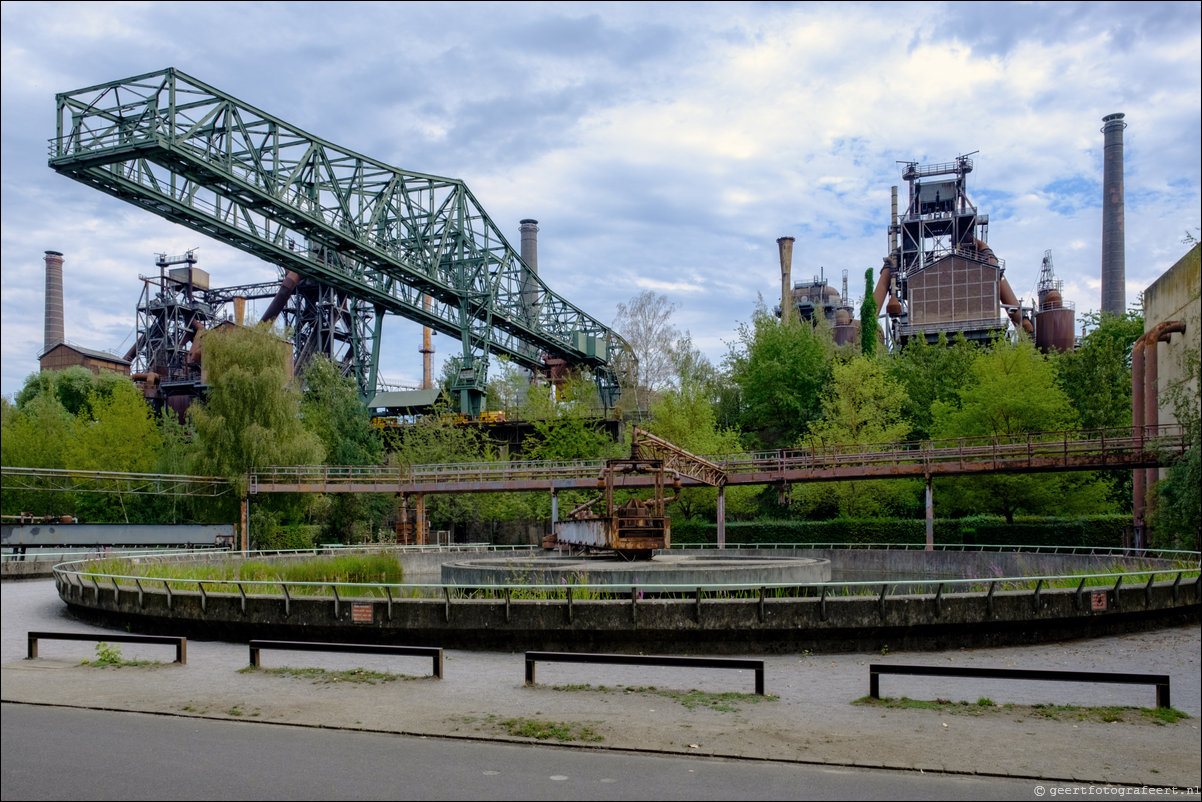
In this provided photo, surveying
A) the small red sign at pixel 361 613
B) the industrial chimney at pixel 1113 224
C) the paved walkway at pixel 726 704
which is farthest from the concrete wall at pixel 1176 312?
the industrial chimney at pixel 1113 224

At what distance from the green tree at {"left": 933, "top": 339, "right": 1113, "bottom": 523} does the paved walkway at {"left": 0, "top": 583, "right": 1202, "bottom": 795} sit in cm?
2728

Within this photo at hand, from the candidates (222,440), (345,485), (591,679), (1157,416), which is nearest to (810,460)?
(1157,416)

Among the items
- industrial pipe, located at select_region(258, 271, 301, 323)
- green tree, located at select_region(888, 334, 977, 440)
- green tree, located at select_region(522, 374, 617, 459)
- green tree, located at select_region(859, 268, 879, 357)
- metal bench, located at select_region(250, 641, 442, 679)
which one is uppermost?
industrial pipe, located at select_region(258, 271, 301, 323)

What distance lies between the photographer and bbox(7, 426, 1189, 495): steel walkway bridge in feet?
120

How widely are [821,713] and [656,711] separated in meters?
1.98

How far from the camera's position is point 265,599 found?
18344mm

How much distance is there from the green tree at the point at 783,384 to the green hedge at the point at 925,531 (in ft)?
52.4

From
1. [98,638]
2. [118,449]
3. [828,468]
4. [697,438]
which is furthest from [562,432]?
[98,638]

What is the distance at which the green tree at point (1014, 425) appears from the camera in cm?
4244

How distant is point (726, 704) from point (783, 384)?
173 ft

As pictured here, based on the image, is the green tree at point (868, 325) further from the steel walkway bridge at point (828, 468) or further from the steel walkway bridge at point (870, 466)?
the steel walkway bridge at point (828, 468)

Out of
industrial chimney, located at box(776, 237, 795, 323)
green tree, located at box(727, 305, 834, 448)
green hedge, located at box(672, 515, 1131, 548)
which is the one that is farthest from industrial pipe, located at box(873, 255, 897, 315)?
green hedge, located at box(672, 515, 1131, 548)

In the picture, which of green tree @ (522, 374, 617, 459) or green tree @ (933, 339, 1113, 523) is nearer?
green tree @ (933, 339, 1113, 523)

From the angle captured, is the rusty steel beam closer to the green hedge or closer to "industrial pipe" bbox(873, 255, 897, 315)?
the green hedge
